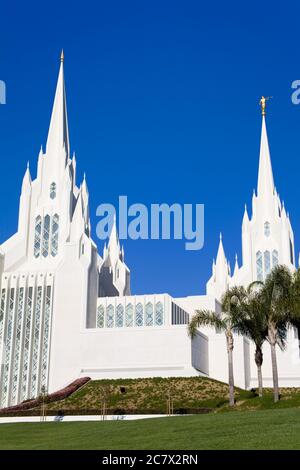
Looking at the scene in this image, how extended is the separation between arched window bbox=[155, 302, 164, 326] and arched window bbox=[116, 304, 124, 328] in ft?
8.43

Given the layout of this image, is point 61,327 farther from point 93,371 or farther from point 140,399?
point 140,399

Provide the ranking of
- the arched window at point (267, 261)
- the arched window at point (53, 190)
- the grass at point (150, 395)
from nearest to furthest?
1. the grass at point (150, 395)
2. the arched window at point (53, 190)
3. the arched window at point (267, 261)

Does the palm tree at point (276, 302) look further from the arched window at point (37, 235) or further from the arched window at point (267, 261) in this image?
the arched window at point (267, 261)

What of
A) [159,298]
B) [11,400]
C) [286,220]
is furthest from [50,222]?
[286,220]

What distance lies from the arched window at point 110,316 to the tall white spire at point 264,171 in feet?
71.9

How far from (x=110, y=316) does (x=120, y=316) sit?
733 millimetres

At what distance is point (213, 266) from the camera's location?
62.5 meters

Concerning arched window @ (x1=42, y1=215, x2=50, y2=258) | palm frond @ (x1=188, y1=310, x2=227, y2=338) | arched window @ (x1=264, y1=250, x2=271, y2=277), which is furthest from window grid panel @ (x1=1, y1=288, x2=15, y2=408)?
arched window @ (x1=264, y1=250, x2=271, y2=277)

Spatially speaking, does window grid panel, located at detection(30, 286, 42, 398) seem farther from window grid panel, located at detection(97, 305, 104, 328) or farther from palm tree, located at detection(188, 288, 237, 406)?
palm tree, located at detection(188, 288, 237, 406)

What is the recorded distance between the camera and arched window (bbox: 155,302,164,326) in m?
48.7

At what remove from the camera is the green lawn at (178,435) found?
48.5 feet

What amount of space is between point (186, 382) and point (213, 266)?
873 inches

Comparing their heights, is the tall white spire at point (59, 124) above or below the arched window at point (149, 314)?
above

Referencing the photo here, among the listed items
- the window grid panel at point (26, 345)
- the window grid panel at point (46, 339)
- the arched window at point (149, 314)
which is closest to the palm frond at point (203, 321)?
the arched window at point (149, 314)
